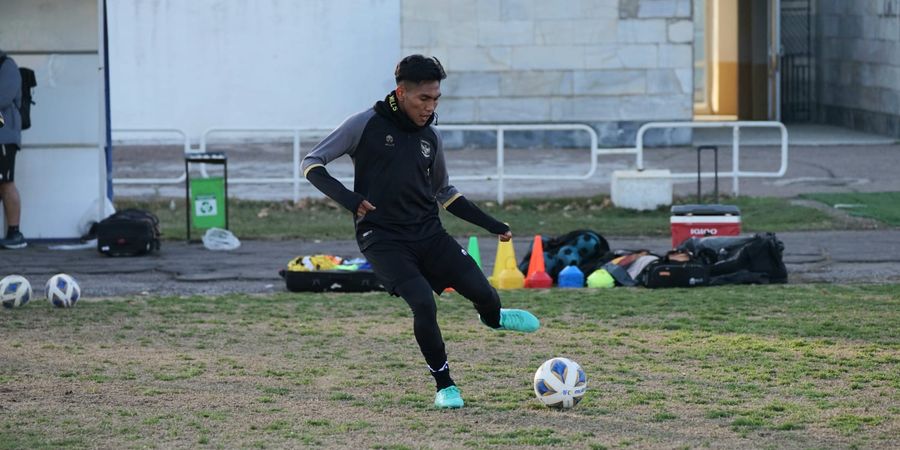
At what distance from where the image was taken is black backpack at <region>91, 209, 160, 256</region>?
1513cm

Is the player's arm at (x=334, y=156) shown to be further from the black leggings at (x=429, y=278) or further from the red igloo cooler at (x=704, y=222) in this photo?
the red igloo cooler at (x=704, y=222)

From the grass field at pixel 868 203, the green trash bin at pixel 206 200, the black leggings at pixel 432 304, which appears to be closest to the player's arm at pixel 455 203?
the black leggings at pixel 432 304

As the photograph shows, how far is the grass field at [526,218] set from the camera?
16.6m

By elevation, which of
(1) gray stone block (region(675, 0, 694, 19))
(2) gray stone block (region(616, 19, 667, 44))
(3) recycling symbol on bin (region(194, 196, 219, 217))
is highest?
(1) gray stone block (region(675, 0, 694, 19))

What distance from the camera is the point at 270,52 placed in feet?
88.5

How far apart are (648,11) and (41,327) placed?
16186mm

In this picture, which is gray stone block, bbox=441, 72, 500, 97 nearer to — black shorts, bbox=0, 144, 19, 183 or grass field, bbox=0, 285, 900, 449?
black shorts, bbox=0, 144, 19, 183

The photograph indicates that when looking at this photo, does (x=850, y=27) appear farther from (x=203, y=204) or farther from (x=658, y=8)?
(x=203, y=204)

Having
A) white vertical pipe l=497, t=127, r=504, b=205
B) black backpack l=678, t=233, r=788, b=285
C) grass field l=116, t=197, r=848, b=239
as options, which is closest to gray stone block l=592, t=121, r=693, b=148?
grass field l=116, t=197, r=848, b=239

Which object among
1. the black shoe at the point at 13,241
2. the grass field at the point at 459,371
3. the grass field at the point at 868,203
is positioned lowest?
the grass field at the point at 459,371

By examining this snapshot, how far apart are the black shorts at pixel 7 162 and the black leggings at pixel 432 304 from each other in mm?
8845

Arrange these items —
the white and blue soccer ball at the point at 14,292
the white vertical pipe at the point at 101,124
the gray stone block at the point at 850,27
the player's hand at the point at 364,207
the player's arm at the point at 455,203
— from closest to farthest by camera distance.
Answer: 1. the player's hand at the point at 364,207
2. the player's arm at the point at 455,203
3. the white and blue soccer ball at the point at 14,292
4. the white vertical pipe at the point at 101,124
5. the gray stone block at the point at 850,27

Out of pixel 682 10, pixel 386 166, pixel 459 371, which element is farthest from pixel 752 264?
pixel 682 10

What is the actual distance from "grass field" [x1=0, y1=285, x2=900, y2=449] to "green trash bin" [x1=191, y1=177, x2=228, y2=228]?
361 cm
